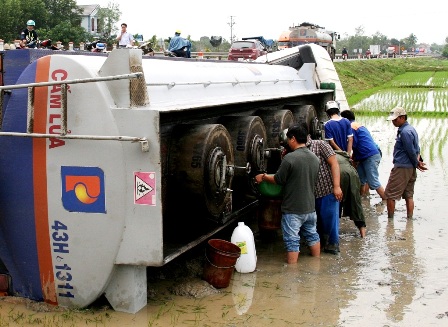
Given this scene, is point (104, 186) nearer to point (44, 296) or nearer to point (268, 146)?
point (44, 296)

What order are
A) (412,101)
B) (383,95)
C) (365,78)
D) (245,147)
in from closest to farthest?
(245,147) < (412,101) < (383,95) < (365,78)

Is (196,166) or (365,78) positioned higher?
(196,166)

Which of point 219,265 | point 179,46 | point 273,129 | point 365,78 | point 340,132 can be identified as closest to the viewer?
point 219,265

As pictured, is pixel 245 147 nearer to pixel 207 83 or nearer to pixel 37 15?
pixel 207 83

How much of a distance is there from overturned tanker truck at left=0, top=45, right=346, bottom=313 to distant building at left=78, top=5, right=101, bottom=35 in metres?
62.2

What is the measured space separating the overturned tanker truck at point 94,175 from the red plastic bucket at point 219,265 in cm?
20

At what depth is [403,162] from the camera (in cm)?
870

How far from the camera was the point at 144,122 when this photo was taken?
4.85 metres

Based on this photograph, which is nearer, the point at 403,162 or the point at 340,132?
the point at 403,162

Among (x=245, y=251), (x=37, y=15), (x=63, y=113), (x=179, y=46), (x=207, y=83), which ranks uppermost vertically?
(x=37, y=15)

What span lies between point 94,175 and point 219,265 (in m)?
1.56

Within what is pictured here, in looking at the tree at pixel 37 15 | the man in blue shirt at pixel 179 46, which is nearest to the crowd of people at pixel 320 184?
the man in blue shirt at pixel 179 46

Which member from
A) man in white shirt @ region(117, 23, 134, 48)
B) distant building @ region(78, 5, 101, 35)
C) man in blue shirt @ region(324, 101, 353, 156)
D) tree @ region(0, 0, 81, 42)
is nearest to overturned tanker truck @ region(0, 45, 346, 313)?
man in blue shirt @ region(324, 101, 353, 156)

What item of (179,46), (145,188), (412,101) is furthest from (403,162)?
(412,101)
